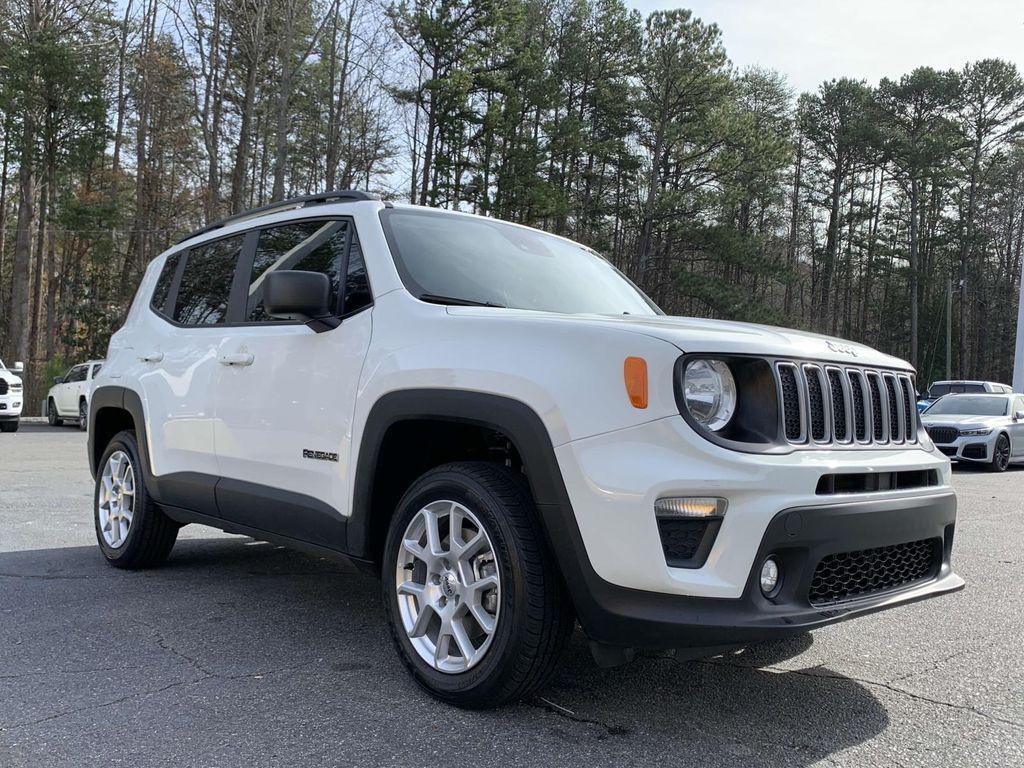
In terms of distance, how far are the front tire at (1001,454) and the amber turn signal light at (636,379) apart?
14.7 meters

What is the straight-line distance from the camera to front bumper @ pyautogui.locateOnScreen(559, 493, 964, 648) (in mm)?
2590

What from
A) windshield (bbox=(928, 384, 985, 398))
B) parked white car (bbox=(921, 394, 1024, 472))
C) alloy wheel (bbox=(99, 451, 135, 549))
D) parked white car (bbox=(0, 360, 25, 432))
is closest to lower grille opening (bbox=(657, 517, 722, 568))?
alloy wheel (bbox=(99, 451, 135, 549))

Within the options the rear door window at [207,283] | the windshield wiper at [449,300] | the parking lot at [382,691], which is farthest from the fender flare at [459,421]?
the rear door window at [207,283]

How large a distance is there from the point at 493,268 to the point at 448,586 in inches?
57.6

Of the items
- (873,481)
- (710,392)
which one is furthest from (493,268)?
(873,481)

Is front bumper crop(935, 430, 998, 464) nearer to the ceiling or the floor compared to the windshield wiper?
nearer to the floor

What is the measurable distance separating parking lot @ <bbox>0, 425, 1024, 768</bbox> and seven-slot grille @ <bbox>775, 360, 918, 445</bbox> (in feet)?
3.26

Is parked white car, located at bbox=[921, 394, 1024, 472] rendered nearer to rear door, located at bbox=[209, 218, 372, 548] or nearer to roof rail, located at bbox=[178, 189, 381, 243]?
→ roof rail, located at bbox=[178, 189, 381, 243]

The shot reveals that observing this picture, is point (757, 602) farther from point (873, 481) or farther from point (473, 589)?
point (473, 589)

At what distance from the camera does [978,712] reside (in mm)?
3168

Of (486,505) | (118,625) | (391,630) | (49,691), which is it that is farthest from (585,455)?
(118,625)

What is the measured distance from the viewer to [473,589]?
119 inches

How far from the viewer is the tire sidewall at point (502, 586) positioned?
286 cm

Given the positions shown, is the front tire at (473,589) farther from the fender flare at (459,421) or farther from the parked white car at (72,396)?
the parked white car at (72,396)
